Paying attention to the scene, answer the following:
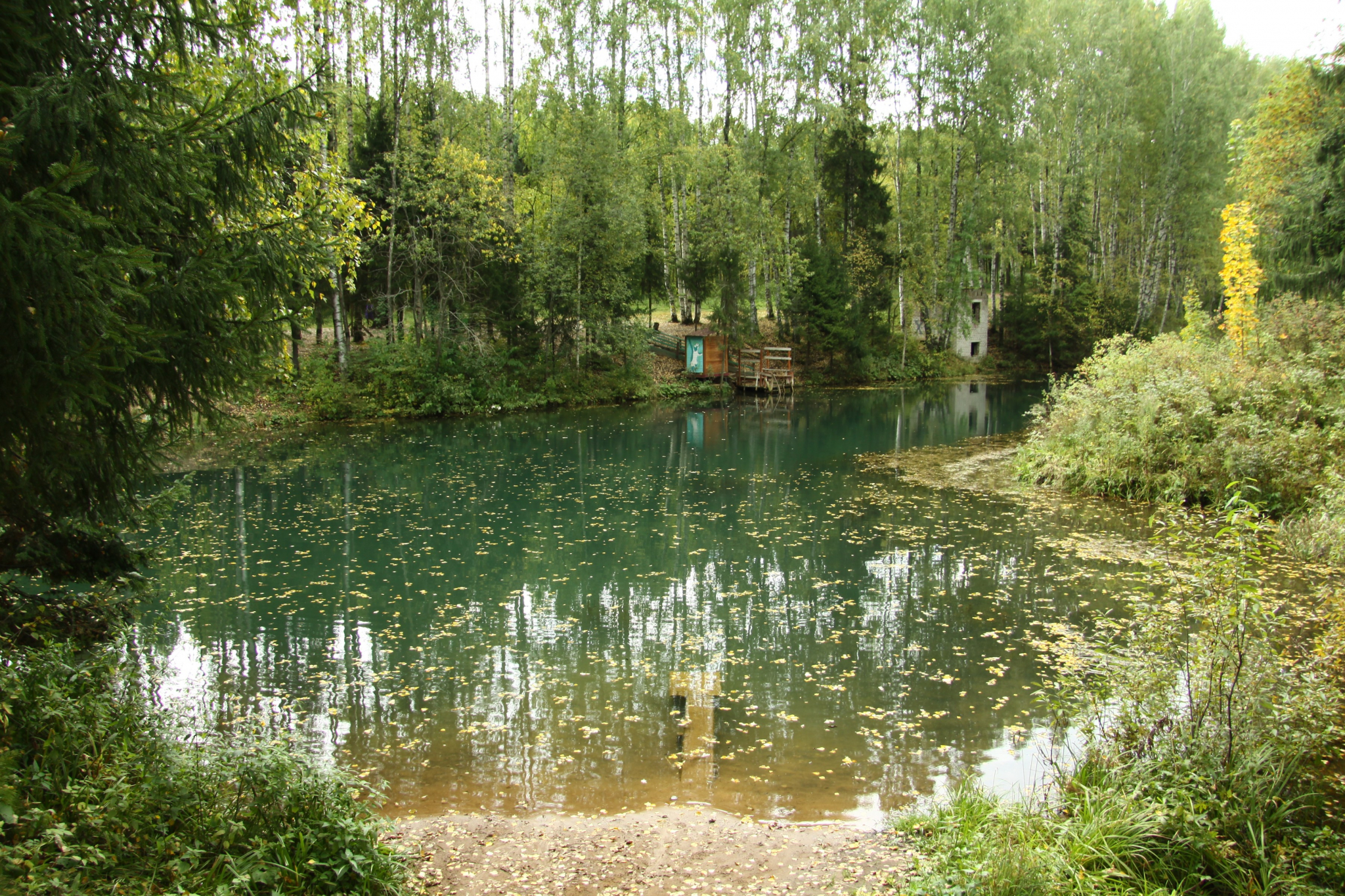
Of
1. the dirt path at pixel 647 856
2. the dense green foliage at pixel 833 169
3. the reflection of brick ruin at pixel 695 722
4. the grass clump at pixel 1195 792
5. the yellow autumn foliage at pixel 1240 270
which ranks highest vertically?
the dense green foliage at pixel 833 169

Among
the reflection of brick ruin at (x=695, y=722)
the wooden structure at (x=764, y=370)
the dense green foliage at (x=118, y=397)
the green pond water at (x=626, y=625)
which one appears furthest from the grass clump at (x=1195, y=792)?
the wooden structure at (x=764, y=370)

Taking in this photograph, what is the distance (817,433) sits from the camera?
76.8ft

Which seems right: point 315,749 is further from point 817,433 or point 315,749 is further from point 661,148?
point 661,148

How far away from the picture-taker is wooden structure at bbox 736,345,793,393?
3422cm

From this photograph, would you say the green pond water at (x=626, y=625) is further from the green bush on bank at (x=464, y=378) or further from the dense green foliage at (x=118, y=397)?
the green bush on bank at (x=464, y=378)

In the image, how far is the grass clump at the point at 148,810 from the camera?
123 inches

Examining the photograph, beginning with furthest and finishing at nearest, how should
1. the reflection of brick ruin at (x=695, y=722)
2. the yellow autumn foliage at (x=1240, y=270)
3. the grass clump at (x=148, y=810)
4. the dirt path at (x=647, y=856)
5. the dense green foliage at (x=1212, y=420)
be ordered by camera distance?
the yellow autumn foliage at (x=1240, y=270) → the dense green foliage at (x=1212, y=420) → the reflection of brick ruin at (x=695, y=722) → the dirt path at (x=647, y=856) → the grass clump at (x=148, y=810)

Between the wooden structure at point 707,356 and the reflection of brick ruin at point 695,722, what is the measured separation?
89.4ft

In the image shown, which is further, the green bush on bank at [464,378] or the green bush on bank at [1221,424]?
the green bush on bank at [464,378]

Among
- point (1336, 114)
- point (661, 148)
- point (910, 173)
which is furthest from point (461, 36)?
point (1336, 114)

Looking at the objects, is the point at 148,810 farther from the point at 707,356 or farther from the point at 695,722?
the point at 707,356

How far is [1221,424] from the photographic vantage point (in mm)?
12570

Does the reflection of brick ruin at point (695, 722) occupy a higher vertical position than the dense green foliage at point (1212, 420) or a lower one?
lower

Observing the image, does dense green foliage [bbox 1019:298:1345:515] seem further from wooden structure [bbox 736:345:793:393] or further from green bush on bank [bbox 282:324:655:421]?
wooden structure [bbox 736:345:793:393]
